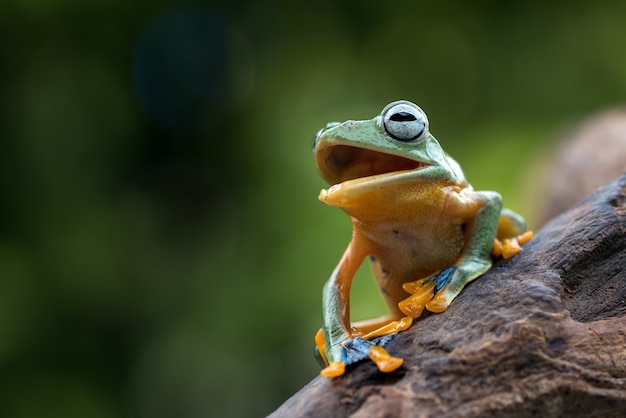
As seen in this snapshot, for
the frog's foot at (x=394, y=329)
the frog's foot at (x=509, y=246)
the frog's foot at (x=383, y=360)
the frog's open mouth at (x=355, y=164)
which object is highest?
the frog's open mouth at (x=355, y=164)

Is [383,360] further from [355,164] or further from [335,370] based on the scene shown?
[355,164]

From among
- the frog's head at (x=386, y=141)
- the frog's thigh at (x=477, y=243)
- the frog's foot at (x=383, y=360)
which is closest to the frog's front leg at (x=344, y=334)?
the frog's foot at (x=383, y=360)

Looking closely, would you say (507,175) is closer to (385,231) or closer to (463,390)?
(385,231)

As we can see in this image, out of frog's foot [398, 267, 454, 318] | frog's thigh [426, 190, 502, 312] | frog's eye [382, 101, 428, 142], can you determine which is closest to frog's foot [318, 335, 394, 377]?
frog's foot [398, 267, 454, 318]

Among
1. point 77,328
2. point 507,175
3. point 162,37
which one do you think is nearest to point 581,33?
point 507,175

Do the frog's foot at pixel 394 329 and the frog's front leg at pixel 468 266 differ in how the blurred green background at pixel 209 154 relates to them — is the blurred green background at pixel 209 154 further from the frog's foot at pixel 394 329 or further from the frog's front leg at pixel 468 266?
the frog's foot at pixel 394 329

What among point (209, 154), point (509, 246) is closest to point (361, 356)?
point (509, 246)

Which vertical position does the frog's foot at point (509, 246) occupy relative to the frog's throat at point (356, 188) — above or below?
below
